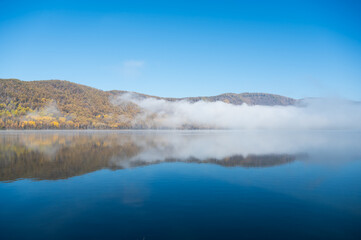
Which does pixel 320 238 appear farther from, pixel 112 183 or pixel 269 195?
pixel 112 183

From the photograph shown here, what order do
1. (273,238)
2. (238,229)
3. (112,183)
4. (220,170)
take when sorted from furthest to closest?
(220,170)
(112,183)
(238,229)
(273,238)

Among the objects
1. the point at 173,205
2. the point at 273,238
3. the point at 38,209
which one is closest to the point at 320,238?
the point at 273,238

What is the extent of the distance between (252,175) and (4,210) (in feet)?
59.1

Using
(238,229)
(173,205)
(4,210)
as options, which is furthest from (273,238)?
(4,210)

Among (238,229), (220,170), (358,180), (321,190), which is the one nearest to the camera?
(238,229)

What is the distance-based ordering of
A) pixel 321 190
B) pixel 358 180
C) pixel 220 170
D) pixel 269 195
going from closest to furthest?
pixel 269 195
pixel 321 190
pixel 358 180
pixel 220 170

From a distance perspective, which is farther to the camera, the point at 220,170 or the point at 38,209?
the point at 220,170

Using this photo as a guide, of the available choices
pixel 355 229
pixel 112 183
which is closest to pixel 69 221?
pixel 112 183

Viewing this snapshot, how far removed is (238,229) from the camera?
9.93 m

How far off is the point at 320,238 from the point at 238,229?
3.22 m

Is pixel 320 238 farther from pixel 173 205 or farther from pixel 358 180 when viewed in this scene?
pixel 358 180

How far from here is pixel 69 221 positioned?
1054cm

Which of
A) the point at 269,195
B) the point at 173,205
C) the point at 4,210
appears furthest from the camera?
the point at 269,195

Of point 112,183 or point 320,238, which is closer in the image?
point 320,238
